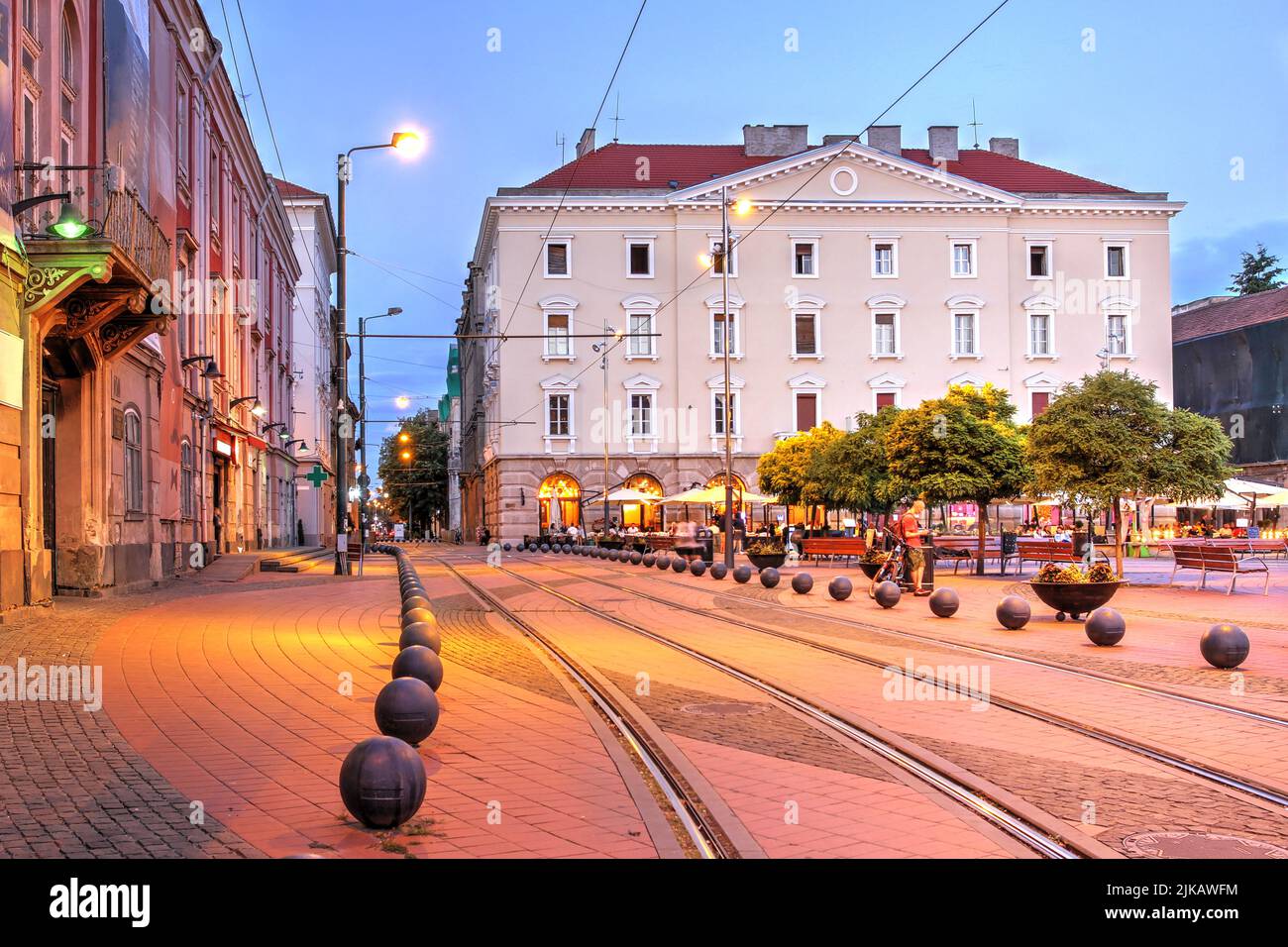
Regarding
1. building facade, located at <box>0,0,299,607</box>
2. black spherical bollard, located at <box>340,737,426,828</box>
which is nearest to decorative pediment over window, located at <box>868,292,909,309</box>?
building facade, located at <box>0,0,299,607</box>

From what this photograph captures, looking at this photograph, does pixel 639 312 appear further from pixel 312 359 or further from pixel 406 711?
pixel 406 711

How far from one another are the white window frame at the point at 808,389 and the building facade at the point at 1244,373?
1864cm

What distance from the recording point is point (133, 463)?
21.9 meters

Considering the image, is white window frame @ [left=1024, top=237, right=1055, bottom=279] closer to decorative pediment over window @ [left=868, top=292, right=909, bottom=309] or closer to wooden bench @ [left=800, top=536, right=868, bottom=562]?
decorative pediment over window @ [left=868, top=292, right=909, bottom=309]

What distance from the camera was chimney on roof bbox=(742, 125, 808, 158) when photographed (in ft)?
208

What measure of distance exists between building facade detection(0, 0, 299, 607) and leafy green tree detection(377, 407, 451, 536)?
→ 235ft

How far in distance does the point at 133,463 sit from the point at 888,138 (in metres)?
50.9

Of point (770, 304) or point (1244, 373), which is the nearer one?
point (770, 304)

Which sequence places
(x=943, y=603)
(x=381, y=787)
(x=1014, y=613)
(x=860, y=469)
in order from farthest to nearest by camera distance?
(x=860, y=469) → (x=943, y=603) → (x=1014, y=613) → (x=381, y=787)

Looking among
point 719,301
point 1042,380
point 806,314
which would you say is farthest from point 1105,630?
point 1042,380

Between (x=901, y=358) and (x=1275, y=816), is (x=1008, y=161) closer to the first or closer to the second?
(x=901, y=358)

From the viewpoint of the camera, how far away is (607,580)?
27188 millimetres

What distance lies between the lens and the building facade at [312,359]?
199 ft
